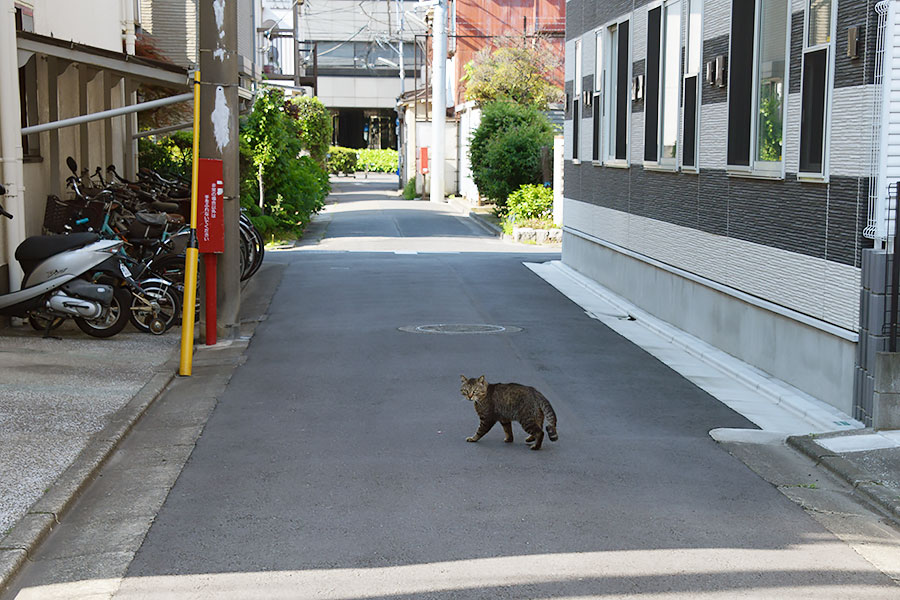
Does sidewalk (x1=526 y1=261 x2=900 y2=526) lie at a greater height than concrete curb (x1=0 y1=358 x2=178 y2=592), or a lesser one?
lesser

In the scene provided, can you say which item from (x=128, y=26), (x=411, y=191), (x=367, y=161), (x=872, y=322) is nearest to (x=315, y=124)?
(x=411, y=191)

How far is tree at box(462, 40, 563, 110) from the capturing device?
43969 mm

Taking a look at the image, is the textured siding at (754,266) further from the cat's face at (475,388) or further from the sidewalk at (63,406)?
the sidewalk at (63,406)

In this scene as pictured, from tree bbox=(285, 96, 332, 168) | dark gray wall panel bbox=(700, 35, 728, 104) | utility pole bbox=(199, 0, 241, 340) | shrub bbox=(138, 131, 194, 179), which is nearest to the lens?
utility pole bbox=(199, 0, 241, 340)

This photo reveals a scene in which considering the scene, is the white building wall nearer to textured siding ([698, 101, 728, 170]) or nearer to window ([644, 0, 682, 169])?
window ([644, 0, 682, 169])

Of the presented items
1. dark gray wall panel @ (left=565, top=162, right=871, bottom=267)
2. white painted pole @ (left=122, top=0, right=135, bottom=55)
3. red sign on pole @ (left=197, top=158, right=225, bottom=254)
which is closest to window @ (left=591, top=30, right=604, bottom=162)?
dark gray wall panel @ (left=565, top=162, right=871, bottom=267)

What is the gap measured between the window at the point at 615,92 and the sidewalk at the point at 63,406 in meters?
6.54

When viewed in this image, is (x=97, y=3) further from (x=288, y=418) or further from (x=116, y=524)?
(x=116, y=524)

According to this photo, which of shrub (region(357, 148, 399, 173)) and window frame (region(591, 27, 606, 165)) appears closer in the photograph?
window frame (region(591, 27, 606, 165))

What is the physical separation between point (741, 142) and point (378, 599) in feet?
27.2

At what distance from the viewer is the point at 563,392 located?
10.2 meters

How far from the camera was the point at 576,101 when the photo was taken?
21.6m

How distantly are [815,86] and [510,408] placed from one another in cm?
429

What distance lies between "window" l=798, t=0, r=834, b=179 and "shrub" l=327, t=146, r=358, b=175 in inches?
2638
